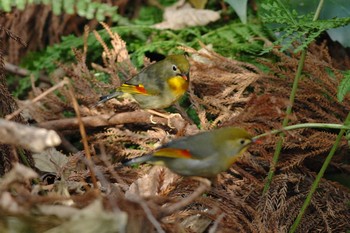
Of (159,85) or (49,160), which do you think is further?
(159,85)

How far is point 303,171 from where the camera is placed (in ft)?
10.4

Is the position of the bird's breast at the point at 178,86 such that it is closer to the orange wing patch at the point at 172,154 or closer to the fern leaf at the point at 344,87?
the fern leaf at the point at 344,87

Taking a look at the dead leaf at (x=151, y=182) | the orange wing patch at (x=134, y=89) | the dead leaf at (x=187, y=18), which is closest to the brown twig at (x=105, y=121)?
the orange wing patch at (x=134, y=89)

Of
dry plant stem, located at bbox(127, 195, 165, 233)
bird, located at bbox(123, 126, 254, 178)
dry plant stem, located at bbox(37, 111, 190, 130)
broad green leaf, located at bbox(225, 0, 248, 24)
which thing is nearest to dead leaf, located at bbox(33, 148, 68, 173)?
dry plant stem, located at bbox(37, 111, 190, 130)

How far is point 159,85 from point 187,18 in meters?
1.11

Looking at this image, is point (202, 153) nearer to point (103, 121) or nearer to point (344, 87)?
point (344, 87)

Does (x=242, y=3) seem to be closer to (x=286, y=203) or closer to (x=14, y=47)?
(x=286, y=203)

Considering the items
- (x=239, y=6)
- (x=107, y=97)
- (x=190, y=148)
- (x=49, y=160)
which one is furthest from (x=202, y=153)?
(x=239, y=6)

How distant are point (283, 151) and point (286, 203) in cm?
50

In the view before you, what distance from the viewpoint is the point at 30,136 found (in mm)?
1724

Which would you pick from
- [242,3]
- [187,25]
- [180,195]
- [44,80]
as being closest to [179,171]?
[180,195]

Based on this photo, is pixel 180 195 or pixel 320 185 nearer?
pixel 180 195

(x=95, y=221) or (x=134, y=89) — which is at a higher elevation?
(x=95, y=221)

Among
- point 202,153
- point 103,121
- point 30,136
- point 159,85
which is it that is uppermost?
point 30,136
